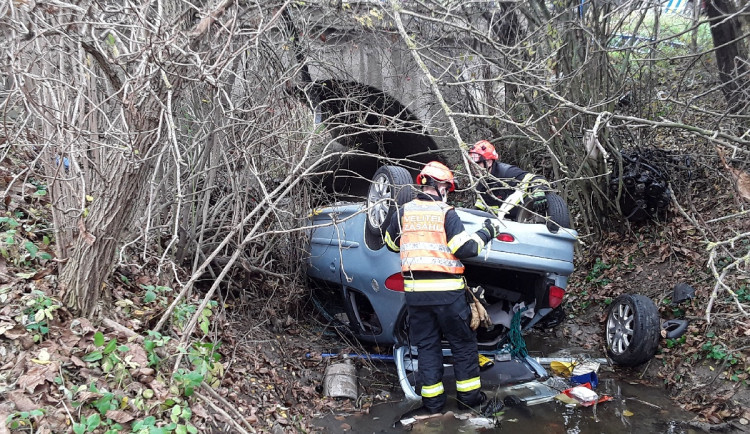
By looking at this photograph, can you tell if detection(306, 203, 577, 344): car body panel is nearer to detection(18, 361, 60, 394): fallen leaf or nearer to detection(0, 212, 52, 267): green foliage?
detection(18, 361, 60, 394): fallen leaf

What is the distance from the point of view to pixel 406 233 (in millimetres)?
4656

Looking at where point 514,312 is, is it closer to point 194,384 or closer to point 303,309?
point 303,309

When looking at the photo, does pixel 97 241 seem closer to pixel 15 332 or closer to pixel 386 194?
pixel 15 332

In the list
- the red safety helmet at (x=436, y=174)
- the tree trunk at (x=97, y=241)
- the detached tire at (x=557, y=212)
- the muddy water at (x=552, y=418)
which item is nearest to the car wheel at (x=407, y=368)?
the muddy water at (x=552, y=418)

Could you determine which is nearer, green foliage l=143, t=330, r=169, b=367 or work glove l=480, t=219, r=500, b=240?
green foliage l=143, t=330, r=169, b=367

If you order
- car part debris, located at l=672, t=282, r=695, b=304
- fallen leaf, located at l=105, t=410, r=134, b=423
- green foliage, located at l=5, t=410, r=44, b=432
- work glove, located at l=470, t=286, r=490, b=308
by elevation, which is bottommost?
car part debris, located at l=672, t=282, r=695, b=304

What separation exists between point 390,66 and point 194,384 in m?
6.97

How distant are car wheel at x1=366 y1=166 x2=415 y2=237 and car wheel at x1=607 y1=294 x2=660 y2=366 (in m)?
2.30

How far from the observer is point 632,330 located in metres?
5.03

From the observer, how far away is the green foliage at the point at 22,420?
99.3 inches

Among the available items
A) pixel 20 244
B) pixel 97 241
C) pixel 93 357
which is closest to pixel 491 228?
pixel 97 241

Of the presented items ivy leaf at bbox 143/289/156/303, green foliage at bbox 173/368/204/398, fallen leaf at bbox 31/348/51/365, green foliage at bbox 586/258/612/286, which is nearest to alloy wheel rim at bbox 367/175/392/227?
ivy leaf at bbox 143/289/156/303

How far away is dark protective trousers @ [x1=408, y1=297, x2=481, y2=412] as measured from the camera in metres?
4.54

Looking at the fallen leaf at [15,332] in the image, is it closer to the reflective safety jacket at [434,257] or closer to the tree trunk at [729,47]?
the reflective safety jacket at [434,257]
